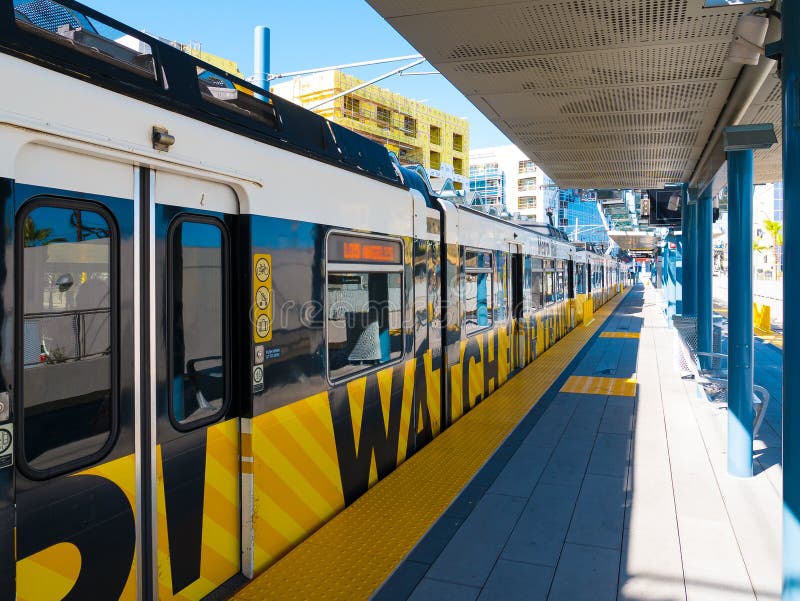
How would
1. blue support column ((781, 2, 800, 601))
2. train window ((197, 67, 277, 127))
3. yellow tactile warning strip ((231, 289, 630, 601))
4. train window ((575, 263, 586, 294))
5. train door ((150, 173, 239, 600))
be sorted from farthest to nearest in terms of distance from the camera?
train window ((575, 263, 586, 294)), yellow tactile warning strip ((231, 289, 630, 601)), train window ((197, 67, 277, 127)), blue support column ((781, 2, 800, 601)), train door ((150, 173, 239, 600))

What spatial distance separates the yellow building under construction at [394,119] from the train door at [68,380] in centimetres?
2758

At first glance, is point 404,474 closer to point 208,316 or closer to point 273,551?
point 273,551

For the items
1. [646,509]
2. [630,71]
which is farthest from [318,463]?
[630,71]

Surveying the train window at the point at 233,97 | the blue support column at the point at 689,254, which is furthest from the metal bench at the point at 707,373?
the train window at the point at 233,97

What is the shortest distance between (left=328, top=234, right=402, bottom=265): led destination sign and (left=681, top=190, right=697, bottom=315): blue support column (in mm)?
6975

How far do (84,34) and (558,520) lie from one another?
382 cm

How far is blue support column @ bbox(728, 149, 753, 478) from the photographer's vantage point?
510 centimetres

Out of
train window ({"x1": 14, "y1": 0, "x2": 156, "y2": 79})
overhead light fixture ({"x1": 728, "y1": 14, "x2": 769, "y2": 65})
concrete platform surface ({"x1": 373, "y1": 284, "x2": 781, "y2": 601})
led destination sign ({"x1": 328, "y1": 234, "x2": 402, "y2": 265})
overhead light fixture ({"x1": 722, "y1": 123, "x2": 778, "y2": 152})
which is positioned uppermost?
overhead light fixture ({"x1": 728, "y1": 14, "x2": 769, "y2": 65})

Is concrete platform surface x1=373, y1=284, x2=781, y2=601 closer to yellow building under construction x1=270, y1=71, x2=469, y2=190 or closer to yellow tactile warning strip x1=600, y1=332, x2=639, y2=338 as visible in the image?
yellow tactile warning strip x1=600, y1=332, x2=639, y2=338

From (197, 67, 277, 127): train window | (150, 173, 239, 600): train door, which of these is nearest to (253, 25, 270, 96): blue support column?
(197, 67, 277, 127): train window

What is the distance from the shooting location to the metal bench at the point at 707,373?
6.09 meters


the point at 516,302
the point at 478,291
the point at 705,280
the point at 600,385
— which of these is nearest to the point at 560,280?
the point at 705,280

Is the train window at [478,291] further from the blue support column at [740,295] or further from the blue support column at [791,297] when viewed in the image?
the blue support column at [791,297]

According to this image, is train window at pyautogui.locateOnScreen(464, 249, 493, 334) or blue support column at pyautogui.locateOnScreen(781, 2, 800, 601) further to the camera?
train window at pyautogui.locateOnScreen(464, 249, 493, 334)
